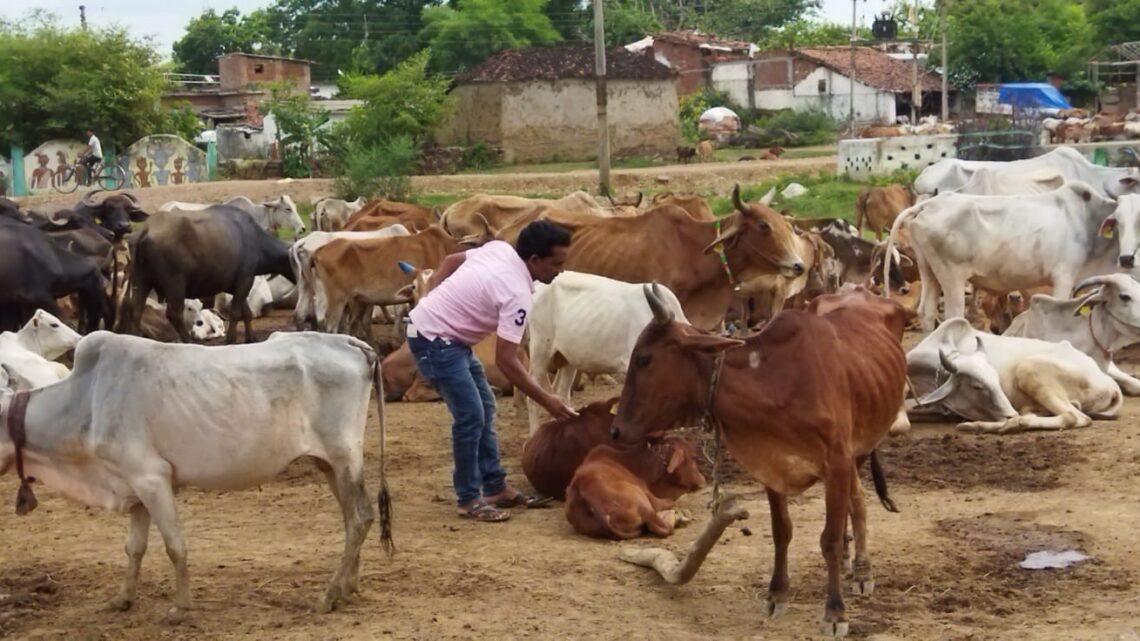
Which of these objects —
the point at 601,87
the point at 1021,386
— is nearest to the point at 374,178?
the point at 601,87

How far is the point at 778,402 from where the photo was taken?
6434 mm

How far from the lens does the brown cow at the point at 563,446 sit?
886 centimetres

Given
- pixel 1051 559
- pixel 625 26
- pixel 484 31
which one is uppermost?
pixel 625 26

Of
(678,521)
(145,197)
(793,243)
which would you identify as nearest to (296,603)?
(678,521)

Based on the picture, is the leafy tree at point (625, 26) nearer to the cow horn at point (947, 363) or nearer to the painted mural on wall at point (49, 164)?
the painted mural on wall at point (49, 164)

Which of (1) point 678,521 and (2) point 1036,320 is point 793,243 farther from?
(1) point 678,521

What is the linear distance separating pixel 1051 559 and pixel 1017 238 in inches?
246

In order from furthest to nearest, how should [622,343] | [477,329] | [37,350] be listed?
[37,350], [622,343], [477,329]

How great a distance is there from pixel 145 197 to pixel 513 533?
1096 inches

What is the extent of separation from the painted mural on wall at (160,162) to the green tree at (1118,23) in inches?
1456

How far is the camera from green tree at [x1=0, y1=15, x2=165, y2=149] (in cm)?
4259

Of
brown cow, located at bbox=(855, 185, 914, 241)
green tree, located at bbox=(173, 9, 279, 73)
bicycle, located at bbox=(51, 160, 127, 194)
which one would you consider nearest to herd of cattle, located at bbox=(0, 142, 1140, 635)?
brown cow, located at bbox=(855, 185, 914, 241)

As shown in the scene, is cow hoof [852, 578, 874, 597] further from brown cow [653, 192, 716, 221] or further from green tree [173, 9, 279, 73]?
green tree [173, 9, 279, 73]

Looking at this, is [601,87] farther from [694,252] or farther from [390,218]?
[694,252]
